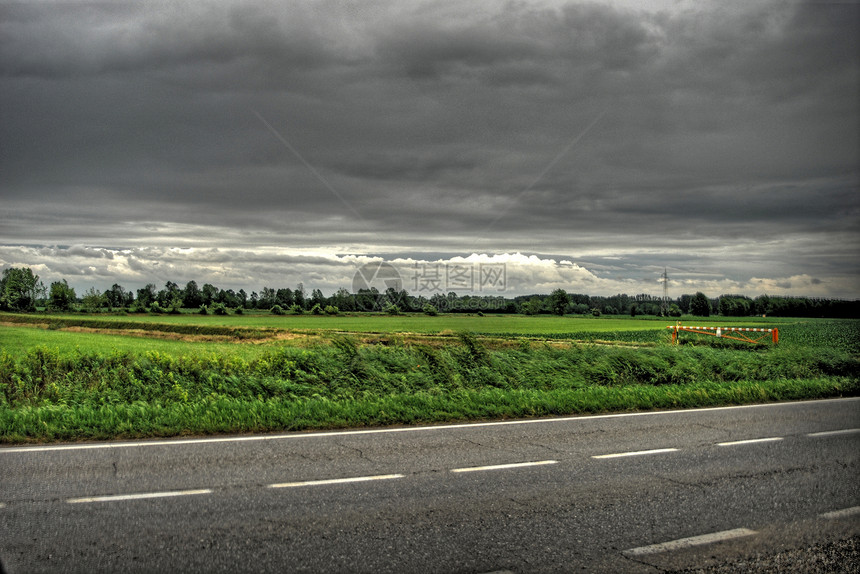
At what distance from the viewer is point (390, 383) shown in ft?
44.9

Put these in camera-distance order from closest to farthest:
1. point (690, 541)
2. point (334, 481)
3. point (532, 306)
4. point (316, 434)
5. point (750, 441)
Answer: point (690, 541) < point (334, 481) < point (750, 441) < point (316, 434) < point (532, 306)

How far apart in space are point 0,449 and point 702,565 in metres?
9.08

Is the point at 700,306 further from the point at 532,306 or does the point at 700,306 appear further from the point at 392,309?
the point at 392,309

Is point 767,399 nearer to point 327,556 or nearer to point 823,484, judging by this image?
point 823,484

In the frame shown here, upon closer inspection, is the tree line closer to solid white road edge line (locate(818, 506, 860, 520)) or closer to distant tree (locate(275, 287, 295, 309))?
distant tree (locate(275, 287, 295, 309))

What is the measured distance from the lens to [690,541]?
17.7ft

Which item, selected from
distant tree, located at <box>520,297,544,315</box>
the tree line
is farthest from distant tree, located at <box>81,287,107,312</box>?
distant tree, located at <box>520,297,544,315</box>

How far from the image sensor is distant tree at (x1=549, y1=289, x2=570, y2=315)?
8456 centimetres

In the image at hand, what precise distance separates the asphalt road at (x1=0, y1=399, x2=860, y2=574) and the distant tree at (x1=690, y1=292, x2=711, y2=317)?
311 feet

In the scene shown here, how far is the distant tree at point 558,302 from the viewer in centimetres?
8456

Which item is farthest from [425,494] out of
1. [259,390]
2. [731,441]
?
[259,390]

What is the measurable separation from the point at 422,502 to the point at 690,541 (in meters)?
2.62

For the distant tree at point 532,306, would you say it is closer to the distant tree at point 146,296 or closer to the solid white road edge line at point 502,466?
the distant tree at point 146,296

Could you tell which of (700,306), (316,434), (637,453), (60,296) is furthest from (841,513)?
(700,306)
